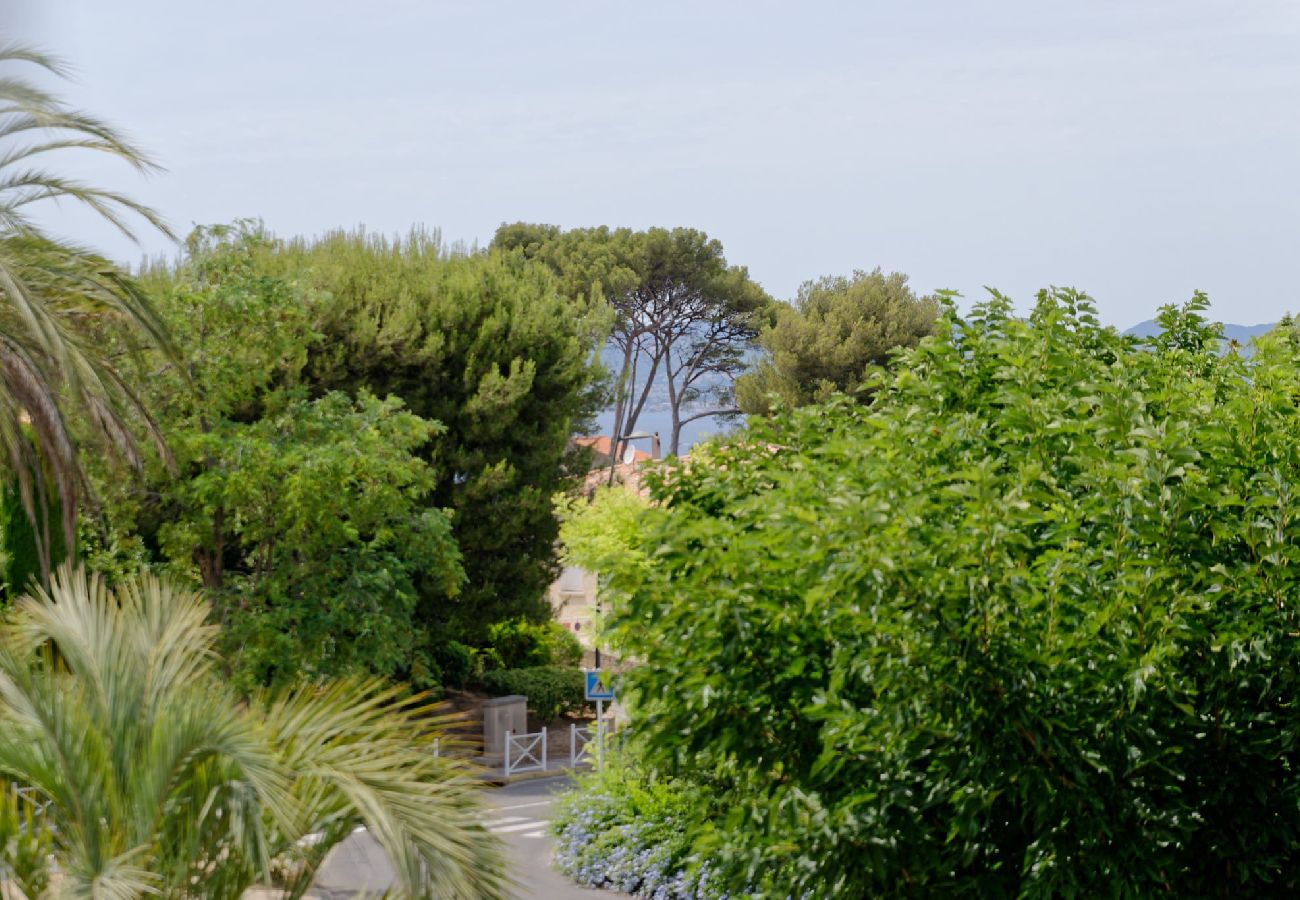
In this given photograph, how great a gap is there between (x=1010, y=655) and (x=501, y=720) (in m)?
26.7

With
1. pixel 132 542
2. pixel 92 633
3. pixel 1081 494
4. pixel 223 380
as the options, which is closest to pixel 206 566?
pixel 132 542

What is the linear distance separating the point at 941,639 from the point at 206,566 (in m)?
19.0

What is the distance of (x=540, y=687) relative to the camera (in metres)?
34.3

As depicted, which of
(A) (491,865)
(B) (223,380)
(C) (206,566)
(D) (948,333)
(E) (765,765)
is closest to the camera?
(A) (491,865)

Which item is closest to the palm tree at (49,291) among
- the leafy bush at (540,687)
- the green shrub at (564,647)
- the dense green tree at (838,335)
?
the leafy bush at (540,687)

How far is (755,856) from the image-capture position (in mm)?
7230

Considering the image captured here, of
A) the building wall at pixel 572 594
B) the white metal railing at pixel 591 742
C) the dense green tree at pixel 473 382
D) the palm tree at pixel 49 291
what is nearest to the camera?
the palm tree at pixel 49 291

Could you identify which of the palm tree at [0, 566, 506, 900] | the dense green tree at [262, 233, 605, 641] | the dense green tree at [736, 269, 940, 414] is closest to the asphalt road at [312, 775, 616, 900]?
the dense green tree at [262, 233, 605, 641]

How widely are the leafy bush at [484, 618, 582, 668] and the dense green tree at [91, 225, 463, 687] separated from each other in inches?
526

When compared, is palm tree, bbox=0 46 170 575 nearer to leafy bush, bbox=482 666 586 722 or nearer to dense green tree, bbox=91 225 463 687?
dense green tree, bbox=91 225 463 687

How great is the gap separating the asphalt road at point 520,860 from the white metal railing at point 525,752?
1.73 meters

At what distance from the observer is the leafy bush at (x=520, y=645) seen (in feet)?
119

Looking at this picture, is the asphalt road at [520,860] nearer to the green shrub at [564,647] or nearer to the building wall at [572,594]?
the green shrub at [564,647]

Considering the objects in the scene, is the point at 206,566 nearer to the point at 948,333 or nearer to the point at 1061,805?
the point at 948,333
